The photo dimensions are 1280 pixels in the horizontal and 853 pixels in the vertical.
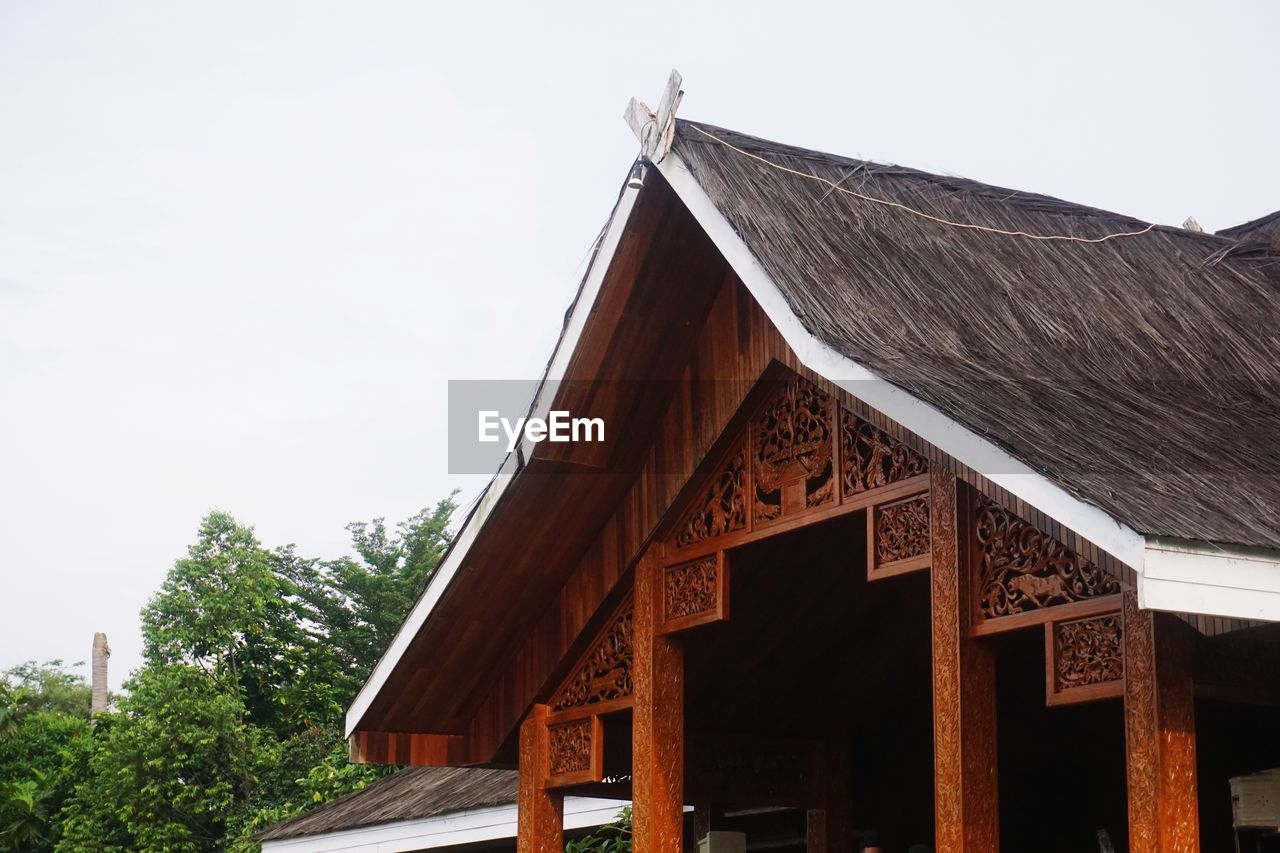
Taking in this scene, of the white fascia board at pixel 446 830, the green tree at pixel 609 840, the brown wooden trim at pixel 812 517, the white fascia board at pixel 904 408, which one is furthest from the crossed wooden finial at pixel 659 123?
the green tree at pixel 609 840

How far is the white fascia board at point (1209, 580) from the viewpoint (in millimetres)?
4520

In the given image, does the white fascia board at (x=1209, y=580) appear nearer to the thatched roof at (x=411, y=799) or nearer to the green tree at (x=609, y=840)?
the green tree at (x=609, y=840)

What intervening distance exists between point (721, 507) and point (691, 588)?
41cm

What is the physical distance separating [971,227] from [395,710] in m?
3.73

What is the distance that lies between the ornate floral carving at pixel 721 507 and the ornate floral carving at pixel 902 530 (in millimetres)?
962

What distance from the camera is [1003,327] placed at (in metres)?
6.91

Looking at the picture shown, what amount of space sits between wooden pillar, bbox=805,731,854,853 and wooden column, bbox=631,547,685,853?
1.84 meters

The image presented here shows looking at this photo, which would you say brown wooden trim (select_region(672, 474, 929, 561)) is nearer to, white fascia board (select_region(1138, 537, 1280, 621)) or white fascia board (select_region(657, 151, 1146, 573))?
white fascia board (select_region(657, 151, 1146, 573))

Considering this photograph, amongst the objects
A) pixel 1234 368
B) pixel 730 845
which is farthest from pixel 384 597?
pixel 1234 368

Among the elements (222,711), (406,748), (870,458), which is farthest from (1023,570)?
(222,711)

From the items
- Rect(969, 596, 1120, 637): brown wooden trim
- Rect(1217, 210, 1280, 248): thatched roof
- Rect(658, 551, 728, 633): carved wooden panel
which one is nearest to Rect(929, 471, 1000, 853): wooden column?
Rect(969, 596, 1120, 637): brown wooden trim

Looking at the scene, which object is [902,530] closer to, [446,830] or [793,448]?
[793,448]

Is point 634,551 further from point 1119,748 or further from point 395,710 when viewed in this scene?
point 1119,748

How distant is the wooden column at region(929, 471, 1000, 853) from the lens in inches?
225
